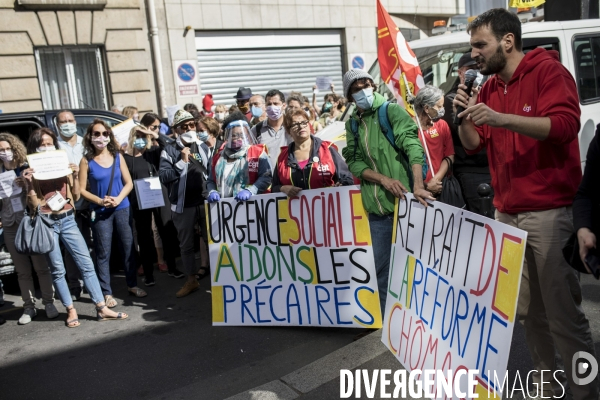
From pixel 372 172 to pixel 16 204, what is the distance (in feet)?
11.5

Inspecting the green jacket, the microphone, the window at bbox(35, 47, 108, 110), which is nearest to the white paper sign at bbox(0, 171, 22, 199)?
the green jacket

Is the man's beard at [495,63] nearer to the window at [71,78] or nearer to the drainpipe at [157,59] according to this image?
the drainpipe at [157,59]

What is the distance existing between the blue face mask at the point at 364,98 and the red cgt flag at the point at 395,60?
1.25 feet

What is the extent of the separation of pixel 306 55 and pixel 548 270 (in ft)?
50.5

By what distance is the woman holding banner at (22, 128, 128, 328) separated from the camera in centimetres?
532

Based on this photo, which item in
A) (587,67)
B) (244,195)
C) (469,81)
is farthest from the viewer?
→ (587,67)

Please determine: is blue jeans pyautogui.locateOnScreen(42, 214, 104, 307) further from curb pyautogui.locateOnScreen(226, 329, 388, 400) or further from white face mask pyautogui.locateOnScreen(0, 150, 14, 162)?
curb pyautogui.locateOnScreen(226, 329, 388, 400)

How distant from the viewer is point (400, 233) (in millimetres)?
3762

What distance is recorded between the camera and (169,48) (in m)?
14.6

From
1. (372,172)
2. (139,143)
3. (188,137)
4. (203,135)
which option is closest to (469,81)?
(372,172)

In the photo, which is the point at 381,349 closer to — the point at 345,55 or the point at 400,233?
the point at 400,233

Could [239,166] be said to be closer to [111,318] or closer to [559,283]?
[111,318]

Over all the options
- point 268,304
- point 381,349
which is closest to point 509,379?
point 381,349

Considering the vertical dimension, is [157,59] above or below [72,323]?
above
